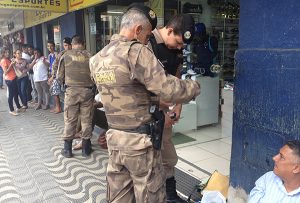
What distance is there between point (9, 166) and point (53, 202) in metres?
1.34

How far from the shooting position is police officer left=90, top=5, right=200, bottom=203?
1807 mm

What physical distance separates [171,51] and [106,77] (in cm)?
75

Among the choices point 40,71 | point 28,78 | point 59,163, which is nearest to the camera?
point 59,163

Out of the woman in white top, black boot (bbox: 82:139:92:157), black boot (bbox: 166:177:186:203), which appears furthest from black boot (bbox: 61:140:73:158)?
the woman in white top

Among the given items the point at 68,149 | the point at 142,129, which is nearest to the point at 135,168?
the point at 142,129

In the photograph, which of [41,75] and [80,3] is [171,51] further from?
[41,75]

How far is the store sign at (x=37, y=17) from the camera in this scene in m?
7.21

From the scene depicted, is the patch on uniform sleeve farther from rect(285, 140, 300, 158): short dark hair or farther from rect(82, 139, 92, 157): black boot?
rect(82, 139, 92, 157): black boot

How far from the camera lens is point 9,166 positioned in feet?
13.6

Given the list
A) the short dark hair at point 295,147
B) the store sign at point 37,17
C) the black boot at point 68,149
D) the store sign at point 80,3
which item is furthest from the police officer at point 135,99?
the store sign at point 37,17

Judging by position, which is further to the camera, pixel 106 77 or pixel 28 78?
pixel 28 78

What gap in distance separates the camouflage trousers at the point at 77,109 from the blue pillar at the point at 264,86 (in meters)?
2.35

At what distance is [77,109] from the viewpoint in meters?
4.34

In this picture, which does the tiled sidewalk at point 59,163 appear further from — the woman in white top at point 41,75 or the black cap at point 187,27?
the black cap at point 187,27
